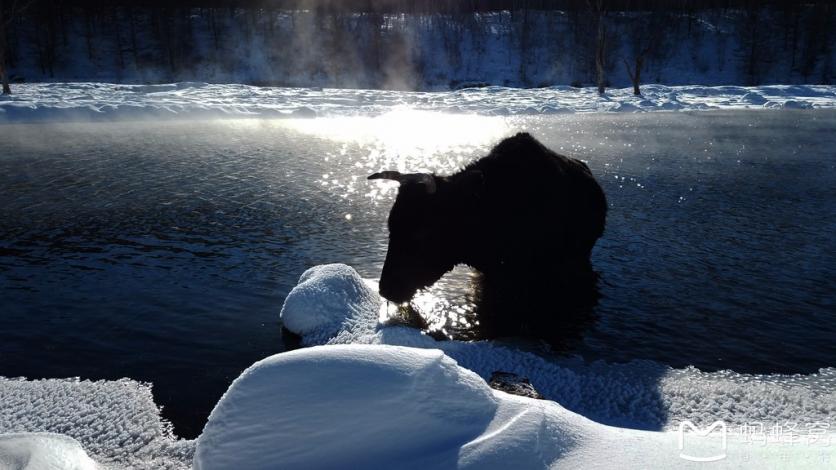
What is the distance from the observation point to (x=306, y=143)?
59.6 ft

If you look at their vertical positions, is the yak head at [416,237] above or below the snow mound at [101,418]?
above

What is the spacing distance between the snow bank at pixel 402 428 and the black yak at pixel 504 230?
9.41 ft

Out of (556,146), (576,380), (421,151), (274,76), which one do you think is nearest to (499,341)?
(576,380)

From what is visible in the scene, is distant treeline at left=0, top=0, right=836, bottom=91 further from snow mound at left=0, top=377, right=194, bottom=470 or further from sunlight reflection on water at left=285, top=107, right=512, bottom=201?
snow mound at left=0, top=377, right=194, bottom=470

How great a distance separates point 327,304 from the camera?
6.03 m

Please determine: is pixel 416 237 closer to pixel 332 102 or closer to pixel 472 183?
pixel 472 183

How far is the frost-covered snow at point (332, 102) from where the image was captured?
974 inches

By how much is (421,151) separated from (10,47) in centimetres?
5832

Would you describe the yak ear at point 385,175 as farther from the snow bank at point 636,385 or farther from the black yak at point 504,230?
the snow bank at point 636,385

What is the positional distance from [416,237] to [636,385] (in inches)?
97.3

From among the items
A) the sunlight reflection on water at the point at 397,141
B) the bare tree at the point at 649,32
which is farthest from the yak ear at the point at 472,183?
the bare tree at the point at 649,32

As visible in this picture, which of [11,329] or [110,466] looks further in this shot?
[11,329]

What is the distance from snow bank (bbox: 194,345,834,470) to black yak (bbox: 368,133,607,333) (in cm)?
287

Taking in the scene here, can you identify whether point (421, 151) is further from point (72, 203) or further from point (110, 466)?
point (110, 466)
